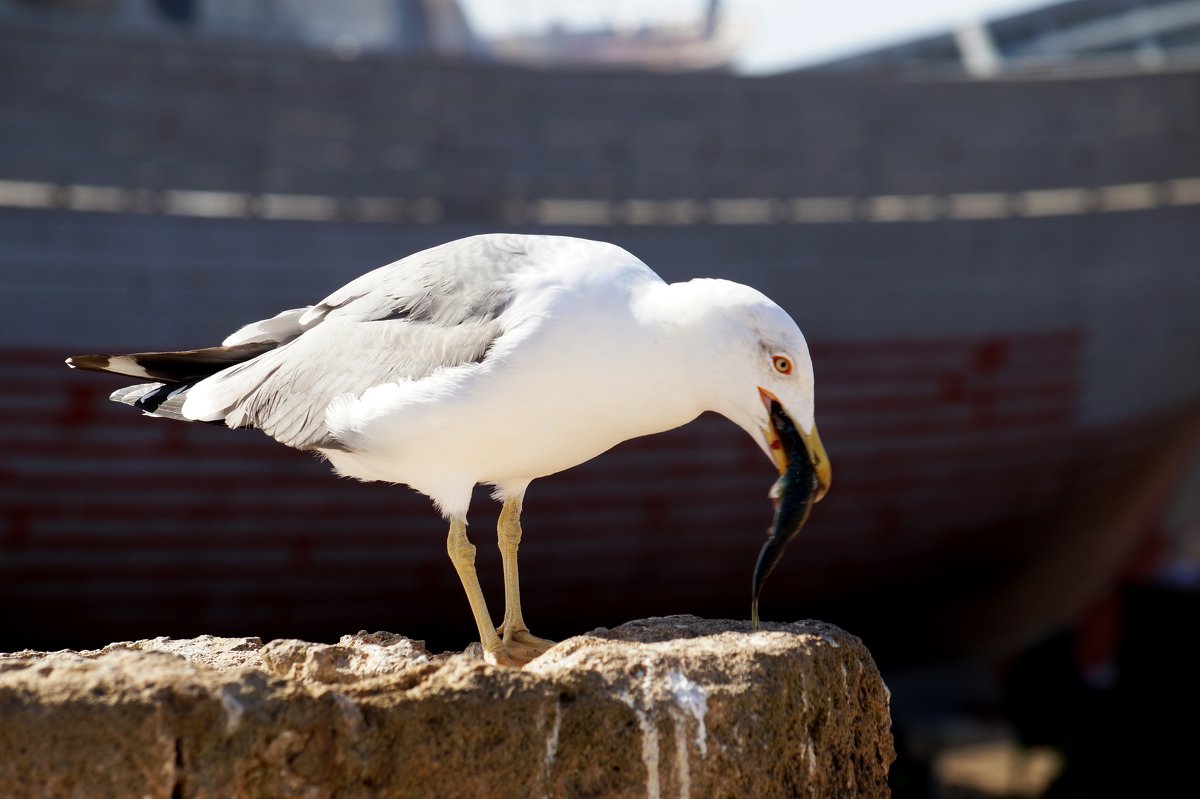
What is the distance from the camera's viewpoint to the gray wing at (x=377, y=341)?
403 cm

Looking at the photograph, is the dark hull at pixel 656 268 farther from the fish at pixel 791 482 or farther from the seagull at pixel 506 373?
the fish at pixel 791 482

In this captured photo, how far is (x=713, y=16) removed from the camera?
99.3 ft

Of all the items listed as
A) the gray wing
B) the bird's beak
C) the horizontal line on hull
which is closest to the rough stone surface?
the bird's beak

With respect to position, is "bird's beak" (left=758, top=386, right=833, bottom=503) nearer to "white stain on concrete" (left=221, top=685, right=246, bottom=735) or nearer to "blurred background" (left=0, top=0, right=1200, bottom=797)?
"white stain on concrete" (left=221, top=685, right=246, bottom=735)

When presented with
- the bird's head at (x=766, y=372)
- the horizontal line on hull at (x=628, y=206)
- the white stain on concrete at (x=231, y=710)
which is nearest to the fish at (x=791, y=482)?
the bird's head at (x=766, y=372)

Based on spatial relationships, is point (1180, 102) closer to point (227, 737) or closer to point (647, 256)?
point (647, 256)

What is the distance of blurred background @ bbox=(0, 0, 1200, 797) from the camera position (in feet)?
31.3

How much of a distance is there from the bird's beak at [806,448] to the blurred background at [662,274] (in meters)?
6.47

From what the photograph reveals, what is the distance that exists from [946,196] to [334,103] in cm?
504

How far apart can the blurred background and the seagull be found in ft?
17.6

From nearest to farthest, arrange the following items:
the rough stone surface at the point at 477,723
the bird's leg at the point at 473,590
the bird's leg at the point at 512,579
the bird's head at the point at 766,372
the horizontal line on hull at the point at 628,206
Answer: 1. the rough stone surface at the point at 477,723
2. the bird's head at the point at 766,372
3. the bird's leg at the point at 473,590
4. the bird's leg at the point at 512,579
5. the horizontal line on hull at the point at 628,206

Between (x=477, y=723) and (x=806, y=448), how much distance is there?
1202mm

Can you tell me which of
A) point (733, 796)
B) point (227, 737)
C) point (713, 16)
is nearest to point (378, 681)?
point (227, 737)

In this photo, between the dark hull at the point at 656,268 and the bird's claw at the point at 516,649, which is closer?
the bird's claw at the point at 516,649
